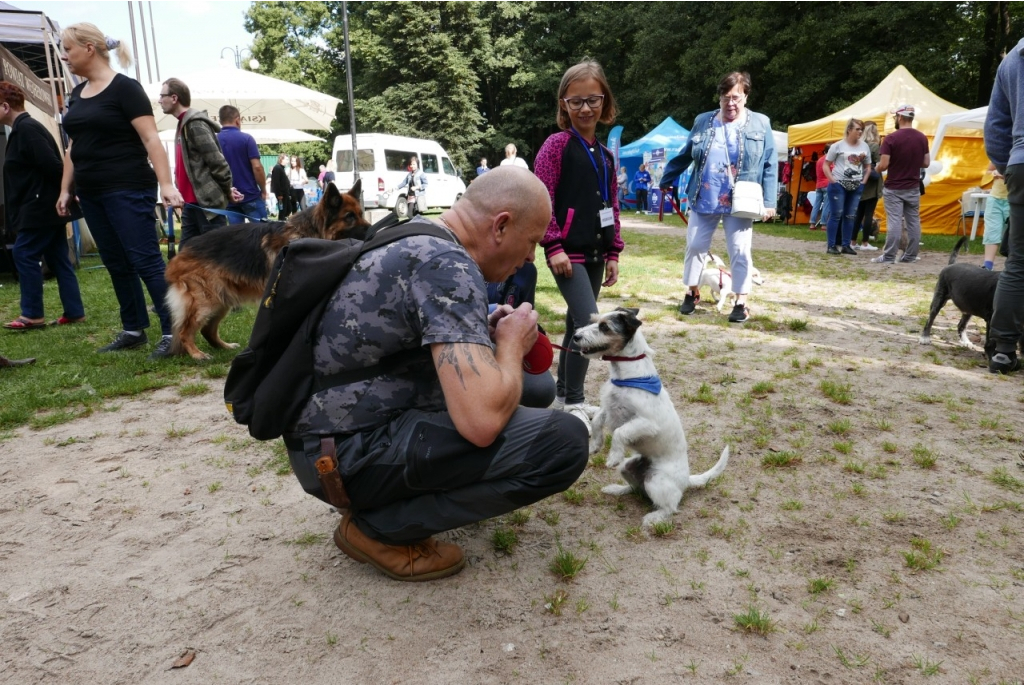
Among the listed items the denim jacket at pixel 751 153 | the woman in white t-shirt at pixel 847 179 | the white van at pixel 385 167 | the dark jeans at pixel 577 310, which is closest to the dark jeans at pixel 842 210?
the woman in white t-shirt at pixel 847 179

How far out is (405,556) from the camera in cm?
234

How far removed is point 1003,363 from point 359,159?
2313 centimetres

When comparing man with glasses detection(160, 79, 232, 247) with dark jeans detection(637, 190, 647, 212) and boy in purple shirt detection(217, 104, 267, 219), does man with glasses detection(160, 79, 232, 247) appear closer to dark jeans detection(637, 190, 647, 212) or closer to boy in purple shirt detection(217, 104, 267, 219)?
boy in purple shirt detection(217, 104, 267, 219)

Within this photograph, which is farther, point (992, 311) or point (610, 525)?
point (992, 311)

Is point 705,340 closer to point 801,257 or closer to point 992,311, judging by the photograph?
point 992,311

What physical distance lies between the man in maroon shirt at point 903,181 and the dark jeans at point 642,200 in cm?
1390

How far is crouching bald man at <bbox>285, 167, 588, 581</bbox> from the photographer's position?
187 centimetres

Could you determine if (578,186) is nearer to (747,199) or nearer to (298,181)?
(747,199)

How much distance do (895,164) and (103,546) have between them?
1157 cm

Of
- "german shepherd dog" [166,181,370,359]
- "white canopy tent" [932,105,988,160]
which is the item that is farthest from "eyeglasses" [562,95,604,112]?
"white canopy tent" [932,105,988,160]

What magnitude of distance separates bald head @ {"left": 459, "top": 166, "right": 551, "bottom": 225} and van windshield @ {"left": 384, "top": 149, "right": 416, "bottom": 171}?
76.8 ft

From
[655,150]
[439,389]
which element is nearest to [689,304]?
[439,389]

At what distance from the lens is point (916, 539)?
258 cm

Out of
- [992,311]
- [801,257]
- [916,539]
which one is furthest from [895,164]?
[916,539]
